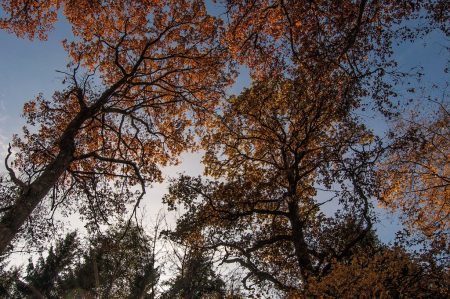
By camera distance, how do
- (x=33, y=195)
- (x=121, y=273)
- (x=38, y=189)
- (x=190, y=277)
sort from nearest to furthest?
(x=33, y=195), (x=38, y=189), (x=190, y=277), (x=121, y=273)

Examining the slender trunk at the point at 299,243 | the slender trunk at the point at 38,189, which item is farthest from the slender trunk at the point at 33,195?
the slender trunk at the point at 299,243

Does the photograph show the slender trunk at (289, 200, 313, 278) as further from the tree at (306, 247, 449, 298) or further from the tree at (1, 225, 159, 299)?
the tree at (1, 225, 159, 299)

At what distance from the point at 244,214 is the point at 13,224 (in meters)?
8.75

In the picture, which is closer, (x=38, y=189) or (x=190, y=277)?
(x=38, y=189)

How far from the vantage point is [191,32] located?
51.1ft

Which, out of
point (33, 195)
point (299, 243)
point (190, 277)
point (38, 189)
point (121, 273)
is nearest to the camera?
point (33, 195)

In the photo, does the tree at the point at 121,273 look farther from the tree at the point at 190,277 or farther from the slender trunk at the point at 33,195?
the slender trunk at the point at 33,195

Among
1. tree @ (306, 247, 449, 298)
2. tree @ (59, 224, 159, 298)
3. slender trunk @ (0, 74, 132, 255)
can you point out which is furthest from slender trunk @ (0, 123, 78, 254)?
tree @ (59, 224, 159, 298)

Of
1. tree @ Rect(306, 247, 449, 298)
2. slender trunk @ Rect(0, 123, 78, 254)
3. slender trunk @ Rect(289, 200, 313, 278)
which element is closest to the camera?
slender trunk @ Rect(0, 123, 78, 254)

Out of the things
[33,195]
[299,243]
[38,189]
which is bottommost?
[33,195]

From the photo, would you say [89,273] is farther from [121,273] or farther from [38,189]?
[38,189]

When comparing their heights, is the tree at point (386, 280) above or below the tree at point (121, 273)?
below

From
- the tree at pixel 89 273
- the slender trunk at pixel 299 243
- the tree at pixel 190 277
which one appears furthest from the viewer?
the tree at pixel 89 273

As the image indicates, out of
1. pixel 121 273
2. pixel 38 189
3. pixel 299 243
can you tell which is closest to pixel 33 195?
pixel 38 189
